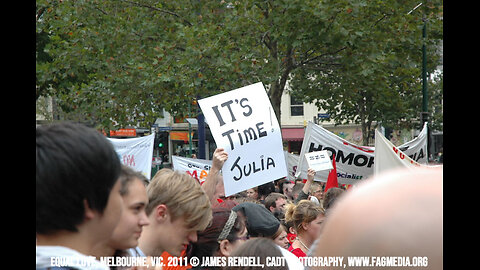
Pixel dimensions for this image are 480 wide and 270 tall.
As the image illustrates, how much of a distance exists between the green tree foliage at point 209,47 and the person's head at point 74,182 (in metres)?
11.9

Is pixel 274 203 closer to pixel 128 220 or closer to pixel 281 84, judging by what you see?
pixel 128 220

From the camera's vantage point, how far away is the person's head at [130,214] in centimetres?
210

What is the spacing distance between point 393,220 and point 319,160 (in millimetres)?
9132

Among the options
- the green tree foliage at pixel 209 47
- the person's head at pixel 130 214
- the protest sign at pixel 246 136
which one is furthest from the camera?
the green tree foliage at pixel 209 47

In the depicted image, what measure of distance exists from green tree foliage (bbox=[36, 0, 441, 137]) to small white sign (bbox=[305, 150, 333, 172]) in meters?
3.79

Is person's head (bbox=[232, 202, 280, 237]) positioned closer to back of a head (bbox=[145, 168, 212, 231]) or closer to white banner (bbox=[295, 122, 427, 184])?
back of a head (bbox=[145, 168, 212, 231])

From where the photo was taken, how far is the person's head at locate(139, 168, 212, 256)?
10.1 feet

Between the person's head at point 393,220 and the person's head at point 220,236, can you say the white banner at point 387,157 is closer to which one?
the person's head at point 220,236

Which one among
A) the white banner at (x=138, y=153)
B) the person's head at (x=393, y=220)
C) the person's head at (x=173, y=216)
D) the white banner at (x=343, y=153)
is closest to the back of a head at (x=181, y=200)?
the person's head at (x=173, y=216)

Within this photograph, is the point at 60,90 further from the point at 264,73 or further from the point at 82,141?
the point at 82,141

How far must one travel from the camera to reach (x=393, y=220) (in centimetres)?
105

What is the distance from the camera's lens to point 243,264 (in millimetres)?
2873

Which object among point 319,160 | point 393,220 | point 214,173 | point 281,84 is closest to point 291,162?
point 281,84
